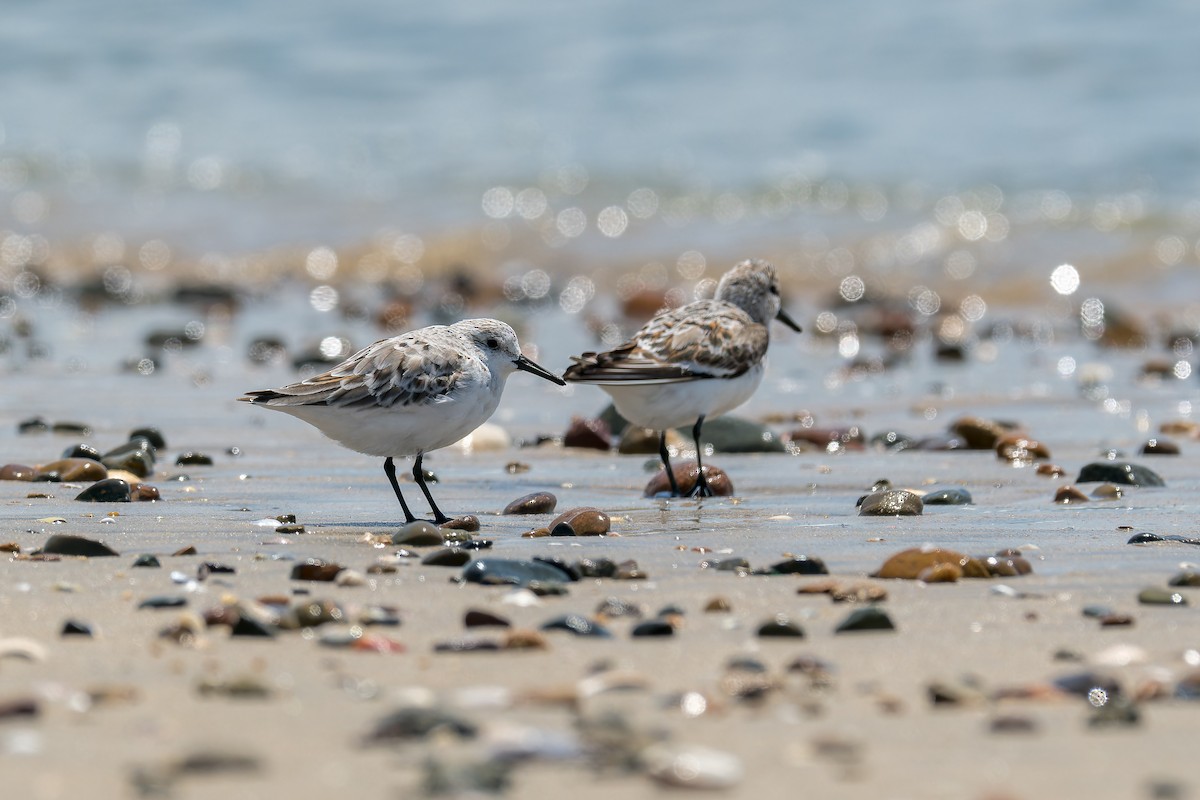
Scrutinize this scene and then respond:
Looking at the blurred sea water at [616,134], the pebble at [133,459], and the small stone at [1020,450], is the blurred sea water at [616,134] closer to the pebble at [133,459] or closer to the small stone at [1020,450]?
the small stone at [1020,450]

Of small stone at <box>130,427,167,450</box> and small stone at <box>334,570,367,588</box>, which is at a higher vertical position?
small stone at <box>130,427,167,450</box>

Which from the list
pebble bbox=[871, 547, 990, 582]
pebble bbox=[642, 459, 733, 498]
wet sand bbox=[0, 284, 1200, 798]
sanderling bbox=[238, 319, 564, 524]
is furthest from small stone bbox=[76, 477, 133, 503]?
pebble bbox=[871, 547, 990, 582]

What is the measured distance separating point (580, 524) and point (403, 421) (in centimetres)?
76

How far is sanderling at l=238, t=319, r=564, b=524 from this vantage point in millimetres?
5773

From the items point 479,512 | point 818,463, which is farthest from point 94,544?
point 818,463

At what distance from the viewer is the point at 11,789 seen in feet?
9.29

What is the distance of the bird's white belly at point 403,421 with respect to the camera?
5.77m

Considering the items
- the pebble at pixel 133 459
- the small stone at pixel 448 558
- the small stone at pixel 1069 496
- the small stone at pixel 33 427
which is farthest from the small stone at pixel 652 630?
the small stone at pixel 33 427

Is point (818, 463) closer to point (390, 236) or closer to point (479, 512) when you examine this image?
point (479, 512)

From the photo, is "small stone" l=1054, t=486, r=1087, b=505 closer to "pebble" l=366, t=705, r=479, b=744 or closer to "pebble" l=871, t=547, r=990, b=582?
"pebble" l=871, t=547, r=990, b=582

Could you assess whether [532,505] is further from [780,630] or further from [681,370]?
[780,630]

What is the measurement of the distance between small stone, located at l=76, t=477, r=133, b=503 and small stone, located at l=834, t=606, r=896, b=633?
320 cm

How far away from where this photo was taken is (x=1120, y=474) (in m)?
6.74

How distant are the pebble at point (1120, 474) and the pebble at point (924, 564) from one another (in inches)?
85.0
